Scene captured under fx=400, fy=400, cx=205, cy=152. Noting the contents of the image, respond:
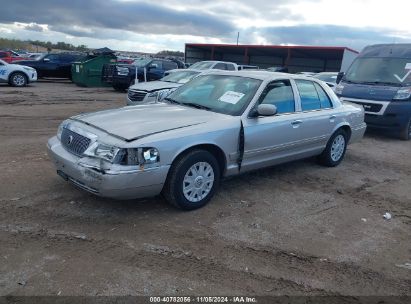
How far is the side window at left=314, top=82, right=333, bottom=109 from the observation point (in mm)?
6520

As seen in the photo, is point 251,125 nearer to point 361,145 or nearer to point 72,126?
point 72,126

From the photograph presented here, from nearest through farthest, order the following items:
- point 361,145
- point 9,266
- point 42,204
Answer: point 9,266
point 42,204
point 361,145

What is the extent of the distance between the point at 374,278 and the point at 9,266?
125 inches

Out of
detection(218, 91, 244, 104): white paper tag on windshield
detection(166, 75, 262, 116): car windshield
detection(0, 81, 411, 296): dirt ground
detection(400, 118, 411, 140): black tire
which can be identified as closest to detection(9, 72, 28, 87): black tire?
detection(0, 81, 411, 296): dirt ground

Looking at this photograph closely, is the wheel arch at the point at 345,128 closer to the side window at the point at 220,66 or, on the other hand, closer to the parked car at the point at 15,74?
the side window at the point at 220,66

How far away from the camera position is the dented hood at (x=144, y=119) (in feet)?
14.2

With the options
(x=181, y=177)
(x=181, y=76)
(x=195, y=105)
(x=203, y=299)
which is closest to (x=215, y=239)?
(x=181, y=177)

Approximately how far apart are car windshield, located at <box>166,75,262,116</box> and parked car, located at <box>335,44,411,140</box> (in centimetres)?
572

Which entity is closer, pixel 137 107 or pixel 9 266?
pixel 9 266

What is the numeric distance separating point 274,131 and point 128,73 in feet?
44.4

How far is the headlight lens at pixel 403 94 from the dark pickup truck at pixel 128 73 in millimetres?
10513

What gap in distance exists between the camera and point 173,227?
4285 millimetres

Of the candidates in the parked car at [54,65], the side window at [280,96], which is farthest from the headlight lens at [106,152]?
the parked car at [54,65]

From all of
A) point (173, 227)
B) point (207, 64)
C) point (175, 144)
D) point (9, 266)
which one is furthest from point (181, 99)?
point (207, 64)
